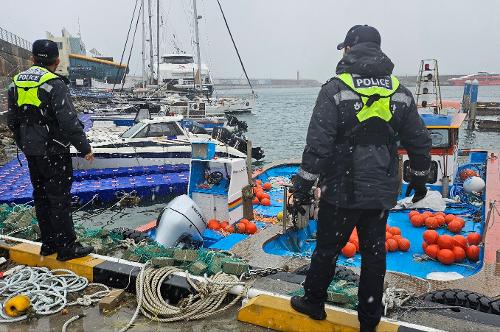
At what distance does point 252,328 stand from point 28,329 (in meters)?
1.82

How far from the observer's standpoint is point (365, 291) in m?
3.00

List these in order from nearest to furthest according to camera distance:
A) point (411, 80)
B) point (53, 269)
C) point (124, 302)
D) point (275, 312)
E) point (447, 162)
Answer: point (275, 312), point (124, 302), point (53, 269), point (447, 162), point (411, 80)

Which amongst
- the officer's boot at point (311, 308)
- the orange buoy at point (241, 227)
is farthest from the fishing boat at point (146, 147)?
the officer's boot at point (311, 308)

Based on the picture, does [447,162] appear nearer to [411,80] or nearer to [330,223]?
[330,223]

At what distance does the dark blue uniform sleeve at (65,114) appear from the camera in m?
3.96

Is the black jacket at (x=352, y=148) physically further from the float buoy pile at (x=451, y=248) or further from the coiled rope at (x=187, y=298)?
the float buoy pile at (x=451, y=248)

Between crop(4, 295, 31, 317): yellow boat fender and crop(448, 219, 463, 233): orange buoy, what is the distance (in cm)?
657

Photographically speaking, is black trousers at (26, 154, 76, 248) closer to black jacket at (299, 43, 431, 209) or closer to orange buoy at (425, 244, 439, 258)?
black jacket at (299, 43, 431, 209)

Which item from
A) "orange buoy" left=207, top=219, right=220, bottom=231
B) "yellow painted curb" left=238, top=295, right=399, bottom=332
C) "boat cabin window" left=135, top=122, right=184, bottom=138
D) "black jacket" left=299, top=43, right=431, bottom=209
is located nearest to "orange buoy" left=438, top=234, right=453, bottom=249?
"yellow painted curb" left=238, top=295, right=399, bottom=332

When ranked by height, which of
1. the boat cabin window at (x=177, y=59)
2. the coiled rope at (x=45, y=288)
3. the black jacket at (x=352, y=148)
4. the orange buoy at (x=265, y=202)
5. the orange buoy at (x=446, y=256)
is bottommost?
the orange buoy at (x=265, y=202)

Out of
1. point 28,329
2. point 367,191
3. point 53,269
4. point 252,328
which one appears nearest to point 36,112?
point 53,269

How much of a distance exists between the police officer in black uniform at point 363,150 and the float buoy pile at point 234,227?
457 cm

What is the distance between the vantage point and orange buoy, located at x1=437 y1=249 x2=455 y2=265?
6098 millimetres

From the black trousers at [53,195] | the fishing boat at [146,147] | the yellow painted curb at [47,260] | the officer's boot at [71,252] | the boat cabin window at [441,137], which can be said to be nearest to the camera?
the black trousers at [53,195]
